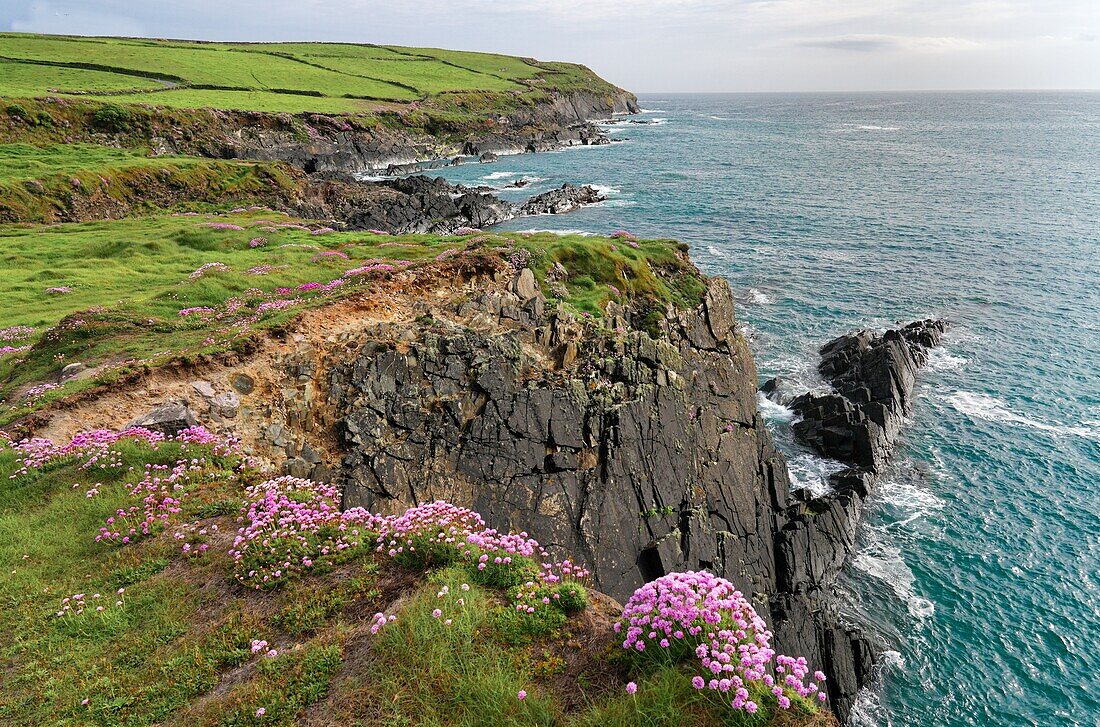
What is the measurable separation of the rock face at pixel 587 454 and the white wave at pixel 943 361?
876 inches

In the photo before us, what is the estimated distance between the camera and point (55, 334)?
22844mm

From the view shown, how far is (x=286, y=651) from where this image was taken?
9320 millimetres

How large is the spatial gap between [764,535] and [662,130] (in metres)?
190

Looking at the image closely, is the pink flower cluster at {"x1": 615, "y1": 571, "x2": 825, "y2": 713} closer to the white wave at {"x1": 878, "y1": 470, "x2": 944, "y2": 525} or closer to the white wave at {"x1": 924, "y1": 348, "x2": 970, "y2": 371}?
the white wave at {"x1": 878, "y1": 470, "x2": 944, "y2": 525}

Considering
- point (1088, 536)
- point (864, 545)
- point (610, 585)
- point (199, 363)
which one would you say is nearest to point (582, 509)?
point (610, 585)

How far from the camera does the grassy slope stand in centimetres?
819

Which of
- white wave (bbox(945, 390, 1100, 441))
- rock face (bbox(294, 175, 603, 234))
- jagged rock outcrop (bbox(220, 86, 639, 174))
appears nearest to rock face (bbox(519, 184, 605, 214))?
rock face (bbox(294, 175, 603, 234))

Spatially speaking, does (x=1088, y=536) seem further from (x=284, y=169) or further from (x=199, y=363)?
(x=284, y=169)

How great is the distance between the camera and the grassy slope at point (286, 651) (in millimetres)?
8188

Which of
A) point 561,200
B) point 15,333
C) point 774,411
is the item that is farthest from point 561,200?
point 15,333

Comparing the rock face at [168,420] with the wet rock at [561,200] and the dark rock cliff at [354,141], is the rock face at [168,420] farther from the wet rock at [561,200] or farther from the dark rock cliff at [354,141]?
the dark rock cliff at [354,141]

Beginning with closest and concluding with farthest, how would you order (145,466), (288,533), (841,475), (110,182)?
(288,533), (145,466), (841,475), (110,182)

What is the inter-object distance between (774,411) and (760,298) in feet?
63.4

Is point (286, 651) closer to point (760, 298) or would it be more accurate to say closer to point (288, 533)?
point (288, 533)
